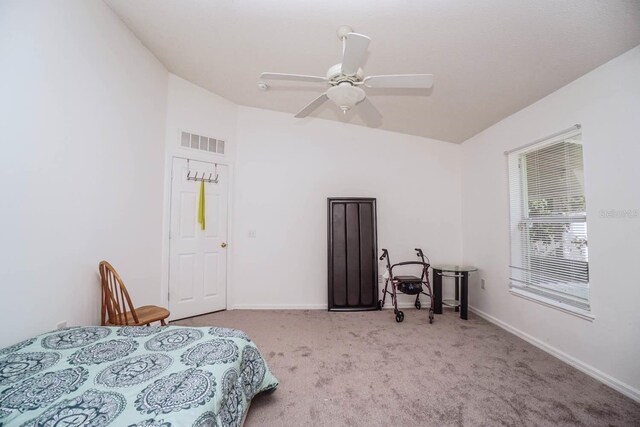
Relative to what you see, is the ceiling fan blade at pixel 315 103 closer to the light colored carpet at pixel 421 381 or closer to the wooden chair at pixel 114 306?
the wooden chair at pixel 114 306

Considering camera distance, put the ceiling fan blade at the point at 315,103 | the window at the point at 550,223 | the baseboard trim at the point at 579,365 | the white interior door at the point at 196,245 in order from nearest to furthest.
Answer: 1. the baseboard trim at the point at 579,365
2. the ceiling fan blade at the point at 315,103
3. the window at the point at 550,223
4. the white interior door at the point at 196,245

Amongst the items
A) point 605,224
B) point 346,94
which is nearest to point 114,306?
point 346,94

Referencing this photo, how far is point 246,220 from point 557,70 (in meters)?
3.87

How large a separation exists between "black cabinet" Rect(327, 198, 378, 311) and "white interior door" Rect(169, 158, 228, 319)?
1604 millimetres

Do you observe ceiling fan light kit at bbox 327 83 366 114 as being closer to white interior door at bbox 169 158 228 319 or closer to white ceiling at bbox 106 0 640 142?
white ceiling at bbox 106 0 640 142

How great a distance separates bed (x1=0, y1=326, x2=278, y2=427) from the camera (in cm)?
98

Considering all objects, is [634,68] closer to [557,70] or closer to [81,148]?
[557,70]

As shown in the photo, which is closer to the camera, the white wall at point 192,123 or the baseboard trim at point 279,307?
the white wall at point 192,123

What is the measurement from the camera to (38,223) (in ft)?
5.90

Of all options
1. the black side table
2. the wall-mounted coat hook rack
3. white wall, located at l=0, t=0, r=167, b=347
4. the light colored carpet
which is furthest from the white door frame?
the black side table

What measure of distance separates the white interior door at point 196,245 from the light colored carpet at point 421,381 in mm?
687

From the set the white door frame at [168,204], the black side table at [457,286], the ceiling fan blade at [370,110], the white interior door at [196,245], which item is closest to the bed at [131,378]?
the white door frame at [168,204]

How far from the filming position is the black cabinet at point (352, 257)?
3.84 meters

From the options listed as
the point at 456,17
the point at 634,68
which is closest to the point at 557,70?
the point at 634,68
